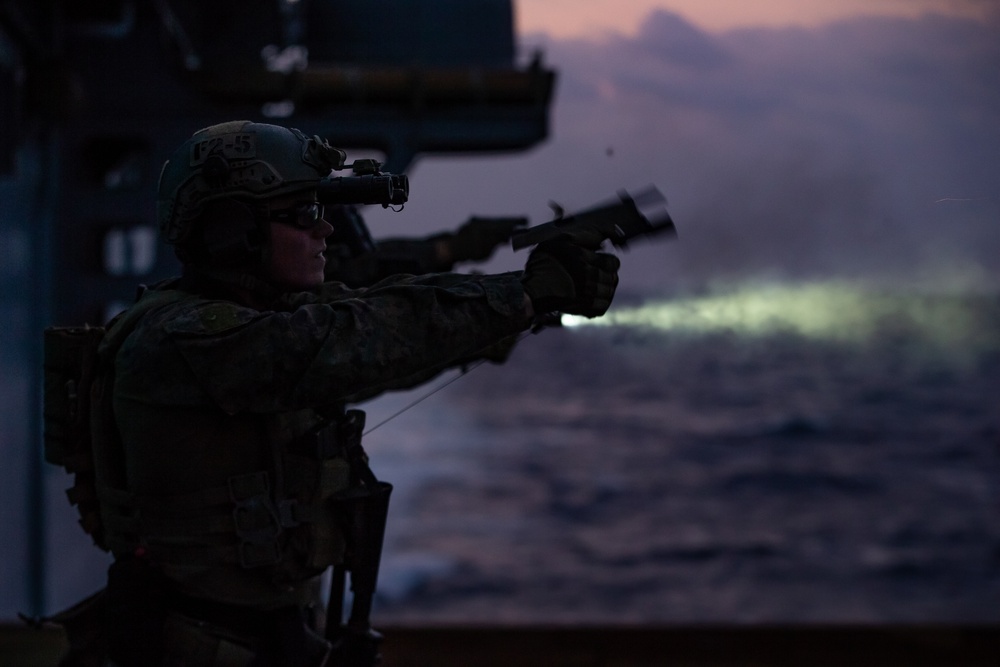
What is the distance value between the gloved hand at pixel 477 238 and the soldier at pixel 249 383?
149cm

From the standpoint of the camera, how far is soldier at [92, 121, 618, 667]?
2.33 m

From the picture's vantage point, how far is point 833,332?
235ft

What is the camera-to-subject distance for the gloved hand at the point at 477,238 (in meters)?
4.25

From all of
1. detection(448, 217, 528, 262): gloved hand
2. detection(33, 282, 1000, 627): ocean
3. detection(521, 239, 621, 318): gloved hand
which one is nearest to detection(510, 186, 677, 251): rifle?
detection(521, 239, 621, 318): gloved hand

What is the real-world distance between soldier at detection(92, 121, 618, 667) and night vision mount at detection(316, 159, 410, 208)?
4 centimetres

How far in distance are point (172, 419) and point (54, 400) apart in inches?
20.0

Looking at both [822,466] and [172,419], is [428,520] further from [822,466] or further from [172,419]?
[172,419]

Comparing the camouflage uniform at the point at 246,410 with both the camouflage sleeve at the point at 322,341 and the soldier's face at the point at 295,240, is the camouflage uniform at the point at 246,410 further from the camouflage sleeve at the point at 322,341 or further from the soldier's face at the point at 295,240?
the soldier's face at the point at 295,240

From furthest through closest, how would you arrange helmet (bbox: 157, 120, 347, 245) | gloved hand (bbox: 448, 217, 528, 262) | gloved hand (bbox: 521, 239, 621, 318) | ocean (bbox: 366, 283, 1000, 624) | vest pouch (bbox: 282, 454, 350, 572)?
ocean (bbox: 366, 283, 1000, 624), gloved hand (bbox: 448, 217, 528, 262), vest pouch (bbox: 282, 454, 350, 572), helmet (bbox: 157, 120, 347, 245), gloved hand (bbox: 521, 239, 621, 318)

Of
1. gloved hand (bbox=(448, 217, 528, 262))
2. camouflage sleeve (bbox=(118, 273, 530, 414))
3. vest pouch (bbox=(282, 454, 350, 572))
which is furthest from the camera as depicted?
gloved hand (bbox=(448, 217, 528, 262))

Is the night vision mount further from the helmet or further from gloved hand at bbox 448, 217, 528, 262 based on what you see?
gloved hand at bbox 448, 217, 528, 262

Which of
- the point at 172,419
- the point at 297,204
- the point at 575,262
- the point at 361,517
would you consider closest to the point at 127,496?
the point at 172,419

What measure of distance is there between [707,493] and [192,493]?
1601 inches

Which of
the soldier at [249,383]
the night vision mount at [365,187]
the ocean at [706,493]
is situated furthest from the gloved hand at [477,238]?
the ocean at [706,493]
